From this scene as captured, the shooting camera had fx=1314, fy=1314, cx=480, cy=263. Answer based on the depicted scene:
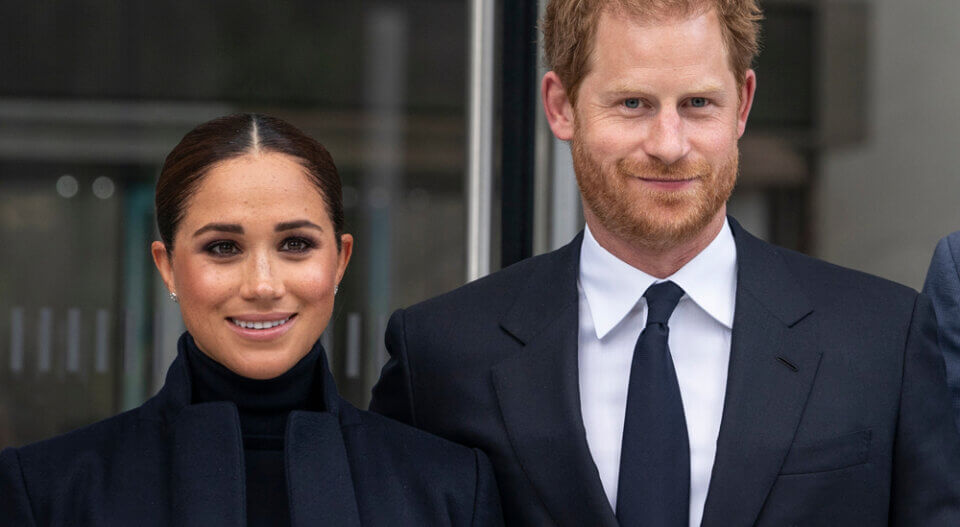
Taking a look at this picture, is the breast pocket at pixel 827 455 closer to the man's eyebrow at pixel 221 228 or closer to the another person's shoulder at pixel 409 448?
the another person's shoulder at pixel 409 448

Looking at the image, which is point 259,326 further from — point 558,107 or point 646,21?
point 646,21

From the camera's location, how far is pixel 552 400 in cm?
235

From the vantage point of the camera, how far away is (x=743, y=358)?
230 centimetres

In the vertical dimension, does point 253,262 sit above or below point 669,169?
below

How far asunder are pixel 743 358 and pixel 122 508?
1074 millimetres

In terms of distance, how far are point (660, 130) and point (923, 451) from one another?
72 cm

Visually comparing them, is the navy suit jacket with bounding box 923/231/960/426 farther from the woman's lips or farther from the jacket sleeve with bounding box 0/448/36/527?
the jacket sleeve with bounding box 0/448/36/527

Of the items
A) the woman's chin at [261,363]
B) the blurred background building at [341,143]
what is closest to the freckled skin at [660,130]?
the woman's chin at [261,363]

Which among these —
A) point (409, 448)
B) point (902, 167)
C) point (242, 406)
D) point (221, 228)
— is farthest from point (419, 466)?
point (902, 167)

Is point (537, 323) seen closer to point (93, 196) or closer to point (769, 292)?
point (769, 292)

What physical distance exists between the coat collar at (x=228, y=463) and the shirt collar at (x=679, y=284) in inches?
21.2

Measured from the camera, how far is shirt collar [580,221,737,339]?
7.80ft

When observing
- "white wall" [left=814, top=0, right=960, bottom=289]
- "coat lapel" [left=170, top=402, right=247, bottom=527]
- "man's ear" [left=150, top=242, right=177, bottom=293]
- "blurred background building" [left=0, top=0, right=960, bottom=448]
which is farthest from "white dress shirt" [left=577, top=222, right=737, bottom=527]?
"white wall" [left=814, top=0, right=960, bottom=289]

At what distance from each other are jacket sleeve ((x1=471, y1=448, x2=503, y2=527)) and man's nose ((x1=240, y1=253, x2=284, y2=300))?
0.49 metres
